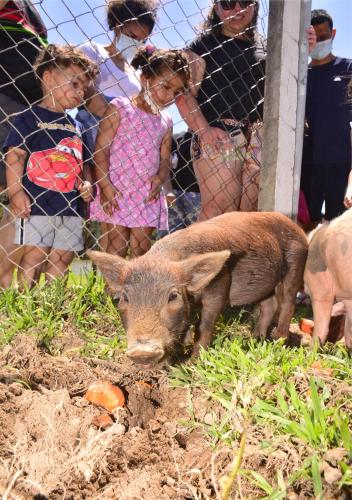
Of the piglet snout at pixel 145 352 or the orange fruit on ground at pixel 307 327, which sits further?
the orange fruit on ground at pixel 307 327

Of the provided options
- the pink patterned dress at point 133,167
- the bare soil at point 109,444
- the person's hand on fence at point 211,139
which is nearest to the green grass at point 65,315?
the bare soil at point 109,444

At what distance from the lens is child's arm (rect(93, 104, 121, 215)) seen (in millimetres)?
3965

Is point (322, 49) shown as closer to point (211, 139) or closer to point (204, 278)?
point (211, 139)

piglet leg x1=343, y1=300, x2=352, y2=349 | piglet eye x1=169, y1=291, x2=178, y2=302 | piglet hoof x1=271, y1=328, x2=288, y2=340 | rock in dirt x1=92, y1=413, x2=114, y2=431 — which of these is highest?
piglet eye x1=169, y1=291, x2=178, y2=302

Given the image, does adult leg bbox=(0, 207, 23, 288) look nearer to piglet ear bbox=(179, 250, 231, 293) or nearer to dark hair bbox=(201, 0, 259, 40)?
piglet ear bbox=(179, 250, 231, 293)

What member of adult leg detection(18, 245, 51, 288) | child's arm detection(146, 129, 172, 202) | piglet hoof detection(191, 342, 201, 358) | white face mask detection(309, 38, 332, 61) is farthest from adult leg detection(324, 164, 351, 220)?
adult leg detection(18, 245, 51, 288)

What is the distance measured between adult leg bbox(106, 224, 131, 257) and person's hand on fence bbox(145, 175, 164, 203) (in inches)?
12.4

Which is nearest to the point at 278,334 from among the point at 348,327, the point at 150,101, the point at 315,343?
the point at 348,327

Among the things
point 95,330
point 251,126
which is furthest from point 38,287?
point 251,126

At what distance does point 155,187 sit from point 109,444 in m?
2.58

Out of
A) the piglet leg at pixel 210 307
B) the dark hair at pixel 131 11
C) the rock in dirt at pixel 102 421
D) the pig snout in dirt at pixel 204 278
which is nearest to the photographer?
the rock in dirt at pixel 102 421

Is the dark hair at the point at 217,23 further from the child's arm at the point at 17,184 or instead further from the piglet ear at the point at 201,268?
the piglet ear at the point at 201,268

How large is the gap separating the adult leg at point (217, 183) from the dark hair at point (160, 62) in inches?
26.3

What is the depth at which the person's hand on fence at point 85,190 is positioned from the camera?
3754 mm
